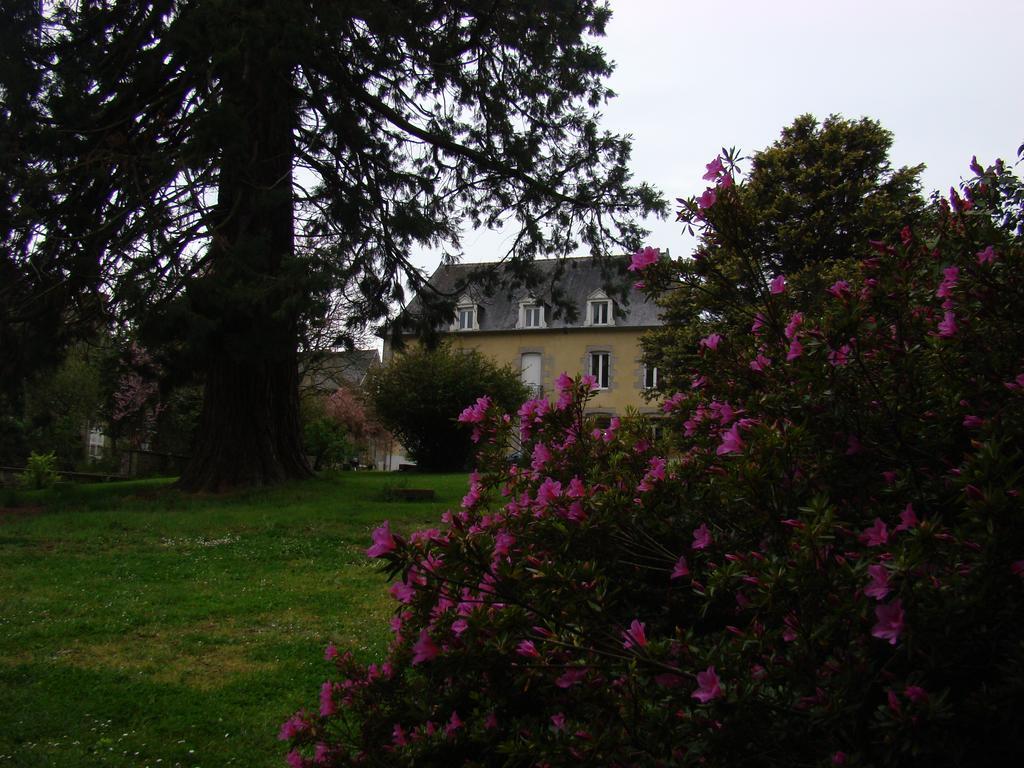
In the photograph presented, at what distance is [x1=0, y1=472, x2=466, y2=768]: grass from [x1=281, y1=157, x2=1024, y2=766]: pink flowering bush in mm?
1883

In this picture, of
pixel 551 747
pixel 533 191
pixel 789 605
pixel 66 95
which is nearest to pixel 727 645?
pixel 789 605

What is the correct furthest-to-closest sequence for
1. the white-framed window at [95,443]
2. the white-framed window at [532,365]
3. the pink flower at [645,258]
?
1. the white-framed window at [532,365]
2. the white-framed window at [95,443]
3. the pink flower at [645,258]

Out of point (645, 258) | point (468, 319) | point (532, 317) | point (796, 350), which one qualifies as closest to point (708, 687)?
→ point (796, 350)

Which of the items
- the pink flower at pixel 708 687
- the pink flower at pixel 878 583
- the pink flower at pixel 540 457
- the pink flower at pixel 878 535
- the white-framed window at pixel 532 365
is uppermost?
the white-framed window at pixel 532 365

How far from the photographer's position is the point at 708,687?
1716 mm

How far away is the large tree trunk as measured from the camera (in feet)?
35.8

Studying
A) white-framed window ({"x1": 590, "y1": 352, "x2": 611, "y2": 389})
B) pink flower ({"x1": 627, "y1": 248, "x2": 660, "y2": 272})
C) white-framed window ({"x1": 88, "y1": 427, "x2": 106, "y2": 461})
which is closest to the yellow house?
white-framed window ({"x1": 590, "y1": 352, "x2": 611, "y2": 389})

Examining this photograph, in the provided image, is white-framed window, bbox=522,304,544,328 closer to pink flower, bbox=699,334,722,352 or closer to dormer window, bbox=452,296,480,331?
dormer window, bbox=452,296,480,331

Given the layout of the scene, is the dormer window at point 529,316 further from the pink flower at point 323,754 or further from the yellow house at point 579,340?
the pink flower at point 323,754

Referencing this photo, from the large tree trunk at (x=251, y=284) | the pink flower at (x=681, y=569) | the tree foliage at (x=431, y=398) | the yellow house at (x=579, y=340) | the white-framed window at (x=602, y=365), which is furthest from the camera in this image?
the white-framed window at (x=602, y=365)

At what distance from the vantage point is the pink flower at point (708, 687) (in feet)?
5.57

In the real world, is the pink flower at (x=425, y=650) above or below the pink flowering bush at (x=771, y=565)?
below

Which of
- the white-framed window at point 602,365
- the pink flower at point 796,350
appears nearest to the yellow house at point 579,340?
the white-framed window at point 602,365

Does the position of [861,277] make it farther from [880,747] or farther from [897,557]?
[880,747]
